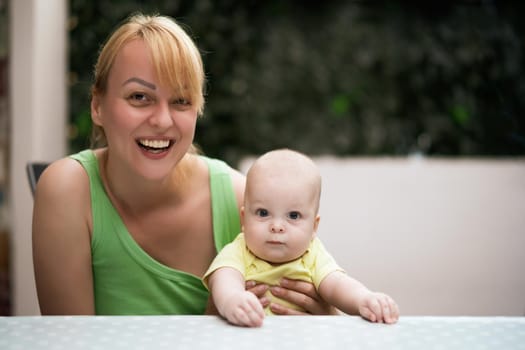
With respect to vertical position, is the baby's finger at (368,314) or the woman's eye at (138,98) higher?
the woman's eye at (138,98)

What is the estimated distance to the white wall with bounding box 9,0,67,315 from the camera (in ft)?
9.42

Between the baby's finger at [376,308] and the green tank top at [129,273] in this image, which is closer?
the baby's finger at [376,308]

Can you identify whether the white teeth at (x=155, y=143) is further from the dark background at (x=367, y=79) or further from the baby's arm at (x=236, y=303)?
the dark background at (x=367, y=79)

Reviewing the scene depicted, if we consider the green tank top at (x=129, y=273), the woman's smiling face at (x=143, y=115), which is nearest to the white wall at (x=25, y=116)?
the green tank top at (x=129, y=273)

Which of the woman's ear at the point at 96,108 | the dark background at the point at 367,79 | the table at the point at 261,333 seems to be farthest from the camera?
the dark background at the point at 367,79

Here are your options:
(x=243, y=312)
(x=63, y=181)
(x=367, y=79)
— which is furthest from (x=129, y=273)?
(x=367, y=79)

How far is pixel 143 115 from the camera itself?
1.32m

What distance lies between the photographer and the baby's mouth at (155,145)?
4.49 ft

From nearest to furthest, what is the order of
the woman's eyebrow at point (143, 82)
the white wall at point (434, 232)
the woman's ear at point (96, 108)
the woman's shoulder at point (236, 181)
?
the woman's eyebrow at point (143, 82), the woman's ear at point (96, 108), the woman's shoulder at point (236, 181), the white wall at point (434, 232)

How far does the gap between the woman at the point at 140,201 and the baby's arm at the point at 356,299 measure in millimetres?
96

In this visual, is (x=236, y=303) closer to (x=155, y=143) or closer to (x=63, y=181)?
(x=155, y=143)

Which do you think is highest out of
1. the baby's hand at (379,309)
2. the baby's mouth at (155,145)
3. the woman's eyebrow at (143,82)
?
the woman's eyebrow at (143,82)

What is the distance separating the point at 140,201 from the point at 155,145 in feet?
1.00

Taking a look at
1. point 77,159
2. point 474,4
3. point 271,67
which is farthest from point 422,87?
point 77,159
